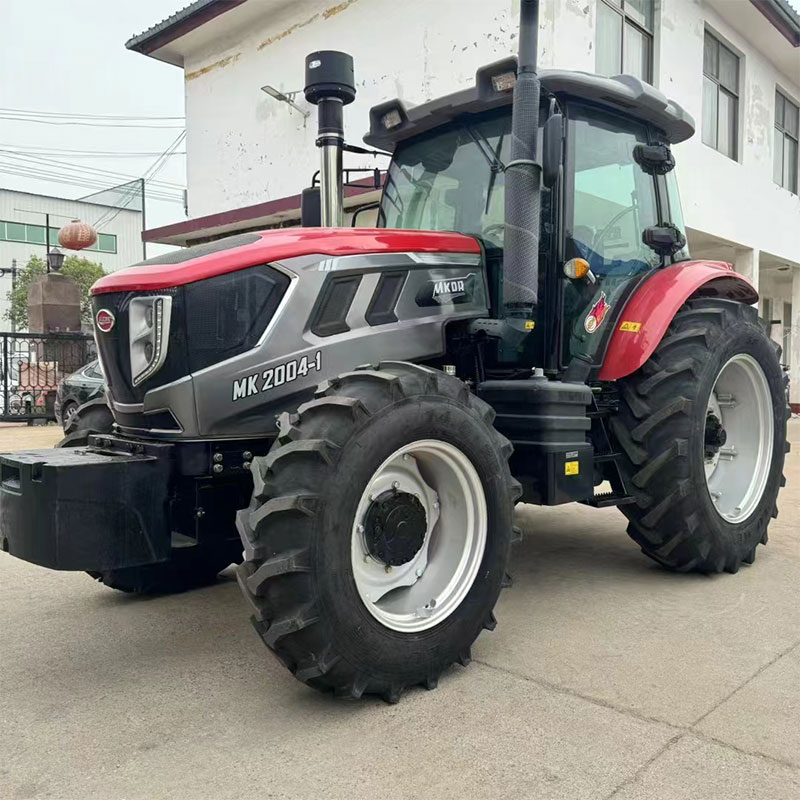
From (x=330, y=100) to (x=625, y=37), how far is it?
790cm

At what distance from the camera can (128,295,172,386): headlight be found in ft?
10.1

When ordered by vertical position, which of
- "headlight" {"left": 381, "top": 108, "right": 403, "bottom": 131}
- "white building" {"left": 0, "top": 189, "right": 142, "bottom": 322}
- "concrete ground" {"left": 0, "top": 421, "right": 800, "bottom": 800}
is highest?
"white building" {"left": 0, "top": 189, "right": 142, "bottom": 322}

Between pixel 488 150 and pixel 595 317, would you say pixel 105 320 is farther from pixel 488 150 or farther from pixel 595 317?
pixel 595 317

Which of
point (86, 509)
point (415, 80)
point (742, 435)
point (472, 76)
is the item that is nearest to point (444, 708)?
point (86, 509)

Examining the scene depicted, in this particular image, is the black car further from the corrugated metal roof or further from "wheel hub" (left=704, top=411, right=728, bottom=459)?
"wheel hub" (left=704, top=411, right=728, bottom=459)

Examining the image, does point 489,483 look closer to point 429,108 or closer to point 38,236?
point 429,108

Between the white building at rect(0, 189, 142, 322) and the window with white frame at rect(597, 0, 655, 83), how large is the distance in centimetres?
4757

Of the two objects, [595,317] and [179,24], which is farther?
[179,24]

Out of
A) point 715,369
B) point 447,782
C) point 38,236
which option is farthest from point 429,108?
point 38,236

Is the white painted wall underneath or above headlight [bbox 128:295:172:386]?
above

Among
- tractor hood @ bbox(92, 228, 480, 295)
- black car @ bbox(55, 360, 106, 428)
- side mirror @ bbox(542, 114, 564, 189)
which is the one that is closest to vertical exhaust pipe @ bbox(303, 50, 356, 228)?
tractor hood @ bbox(92, 228, 480, 295)

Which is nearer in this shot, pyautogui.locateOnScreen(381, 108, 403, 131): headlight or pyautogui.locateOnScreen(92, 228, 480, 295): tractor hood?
pyautogui.locateOnScreen(92, 228, 480, 295): tractor hood

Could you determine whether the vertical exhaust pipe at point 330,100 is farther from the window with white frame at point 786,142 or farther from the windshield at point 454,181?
the window with white frame at point 786,142

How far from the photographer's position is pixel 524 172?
346cm
